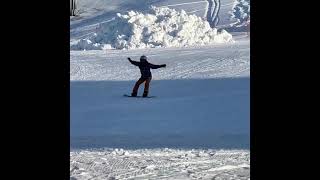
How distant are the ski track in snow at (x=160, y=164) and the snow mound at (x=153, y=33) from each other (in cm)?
1302

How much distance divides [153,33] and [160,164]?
14167 millimetres

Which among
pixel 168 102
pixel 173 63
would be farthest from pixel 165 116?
pixel 173 63

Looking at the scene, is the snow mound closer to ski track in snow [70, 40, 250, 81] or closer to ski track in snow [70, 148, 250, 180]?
ski track in snow [70, 40, 250, 81]

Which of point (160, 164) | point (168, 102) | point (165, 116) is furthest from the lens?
point (168, 102)

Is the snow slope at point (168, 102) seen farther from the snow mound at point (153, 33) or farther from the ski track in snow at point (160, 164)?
the snow mound at point (153, 33)

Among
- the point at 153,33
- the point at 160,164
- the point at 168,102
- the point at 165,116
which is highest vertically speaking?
the point at 153,33

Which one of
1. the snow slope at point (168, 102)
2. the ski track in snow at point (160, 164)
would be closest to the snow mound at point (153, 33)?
the snow slope at point (168, 102)

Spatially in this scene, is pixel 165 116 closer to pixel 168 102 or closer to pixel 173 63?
pixel 168 102

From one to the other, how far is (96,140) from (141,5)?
19.6 metres

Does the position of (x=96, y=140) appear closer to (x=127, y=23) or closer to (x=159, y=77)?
(x=159, y=77)

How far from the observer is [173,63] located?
14781 millimetres

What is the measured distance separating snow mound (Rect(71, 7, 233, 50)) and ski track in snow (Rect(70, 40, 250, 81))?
39.6 inches
